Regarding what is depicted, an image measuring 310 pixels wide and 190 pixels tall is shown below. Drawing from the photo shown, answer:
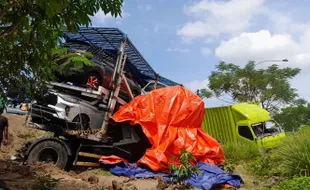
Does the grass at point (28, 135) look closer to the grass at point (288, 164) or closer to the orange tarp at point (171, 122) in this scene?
the orange tarp at point (171, 122)

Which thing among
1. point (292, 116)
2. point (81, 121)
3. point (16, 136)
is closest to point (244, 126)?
point (81, 121)

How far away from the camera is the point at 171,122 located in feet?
29.9

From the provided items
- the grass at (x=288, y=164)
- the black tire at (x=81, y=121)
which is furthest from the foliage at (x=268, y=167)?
the black tire at (x=81, y=121)

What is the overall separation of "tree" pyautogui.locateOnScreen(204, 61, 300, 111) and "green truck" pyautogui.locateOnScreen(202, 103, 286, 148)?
1080 centimetres

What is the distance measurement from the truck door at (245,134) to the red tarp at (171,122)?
4186mm

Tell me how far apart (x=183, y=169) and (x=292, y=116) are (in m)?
20.8

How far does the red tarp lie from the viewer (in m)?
8.74

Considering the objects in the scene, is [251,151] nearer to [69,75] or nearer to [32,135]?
[69,75]

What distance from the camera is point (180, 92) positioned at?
9.55 m

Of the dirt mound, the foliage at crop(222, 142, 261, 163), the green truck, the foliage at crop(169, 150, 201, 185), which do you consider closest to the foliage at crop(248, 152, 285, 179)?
the foliage at crop(222, 142, 261, 163)

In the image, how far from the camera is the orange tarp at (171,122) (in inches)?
344

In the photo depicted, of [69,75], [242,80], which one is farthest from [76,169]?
[242,80]

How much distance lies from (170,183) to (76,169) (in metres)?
2.80

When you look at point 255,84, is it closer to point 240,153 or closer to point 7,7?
point 240,153
